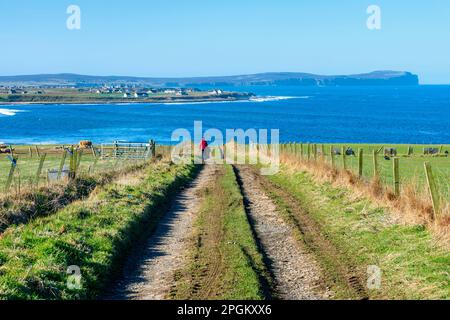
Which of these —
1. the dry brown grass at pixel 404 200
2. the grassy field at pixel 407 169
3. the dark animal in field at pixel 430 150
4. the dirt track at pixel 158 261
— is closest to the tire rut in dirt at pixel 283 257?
the dirt track at pixel 158 261

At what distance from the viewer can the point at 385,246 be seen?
1242cm

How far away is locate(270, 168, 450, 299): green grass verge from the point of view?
9.72 metres

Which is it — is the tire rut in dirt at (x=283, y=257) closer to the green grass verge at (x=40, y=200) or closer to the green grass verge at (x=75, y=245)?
the green grass verge at (x=75, y=245)

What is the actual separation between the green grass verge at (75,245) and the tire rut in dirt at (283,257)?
297 cm

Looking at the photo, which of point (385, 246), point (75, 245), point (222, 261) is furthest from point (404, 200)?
Result: point (75, 245)

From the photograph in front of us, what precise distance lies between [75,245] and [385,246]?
6376 millimetres

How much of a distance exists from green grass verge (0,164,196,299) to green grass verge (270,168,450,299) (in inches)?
186

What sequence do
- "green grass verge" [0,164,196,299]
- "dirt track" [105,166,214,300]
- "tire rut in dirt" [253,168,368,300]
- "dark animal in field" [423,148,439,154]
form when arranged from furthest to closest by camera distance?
1. "dark animal in field" [423,148,439,154]
2. "tire rut in dirt" [253,168,368,300]
3. "dirt track" [105,166,214,300]
4. "green grass verge" [0,164,196,299]

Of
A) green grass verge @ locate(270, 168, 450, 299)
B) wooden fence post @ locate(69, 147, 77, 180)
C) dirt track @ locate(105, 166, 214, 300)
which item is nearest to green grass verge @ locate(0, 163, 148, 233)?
wooden fence post @ locate(69, 147, 77, 180)

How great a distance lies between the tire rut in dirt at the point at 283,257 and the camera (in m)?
9.97

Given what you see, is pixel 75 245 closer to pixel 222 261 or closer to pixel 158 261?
pixel 158 261

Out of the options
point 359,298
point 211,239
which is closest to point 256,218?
point 211,239

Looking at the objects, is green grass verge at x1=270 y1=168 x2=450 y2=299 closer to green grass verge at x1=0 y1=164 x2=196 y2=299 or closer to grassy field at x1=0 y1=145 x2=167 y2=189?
green grass verge at x1=0 y1=164 x2=196 y2=299
